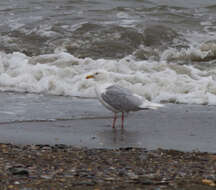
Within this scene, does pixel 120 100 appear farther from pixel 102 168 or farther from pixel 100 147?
pixel 102 168

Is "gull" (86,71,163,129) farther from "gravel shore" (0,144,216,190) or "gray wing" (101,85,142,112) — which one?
"gravel shore" (0,144,216,190)

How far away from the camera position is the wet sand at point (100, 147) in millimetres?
4594

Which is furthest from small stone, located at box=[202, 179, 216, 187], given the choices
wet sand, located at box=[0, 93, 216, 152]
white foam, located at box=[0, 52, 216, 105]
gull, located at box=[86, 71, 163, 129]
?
white foam, located at box=[0, 52, 216, 105]

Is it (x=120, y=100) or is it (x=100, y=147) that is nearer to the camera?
(x=100, y=147)

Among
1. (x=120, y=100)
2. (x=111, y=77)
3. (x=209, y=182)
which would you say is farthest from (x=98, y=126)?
(x=111, y=77)

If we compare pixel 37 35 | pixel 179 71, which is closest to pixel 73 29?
pixel 37 35

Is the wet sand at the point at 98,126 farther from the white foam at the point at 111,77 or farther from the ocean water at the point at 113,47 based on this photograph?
the ocean water at the point at 113,47

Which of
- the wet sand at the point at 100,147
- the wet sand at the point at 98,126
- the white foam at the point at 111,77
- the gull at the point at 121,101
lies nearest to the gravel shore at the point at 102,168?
the wet sand at the point at 100,147

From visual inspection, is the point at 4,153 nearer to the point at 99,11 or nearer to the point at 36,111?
the point at 36,111

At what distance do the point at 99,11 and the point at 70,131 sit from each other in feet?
41.2

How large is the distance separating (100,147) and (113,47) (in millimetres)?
9400

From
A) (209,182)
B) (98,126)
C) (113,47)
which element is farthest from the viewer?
(113,47)

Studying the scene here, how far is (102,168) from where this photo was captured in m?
5.09

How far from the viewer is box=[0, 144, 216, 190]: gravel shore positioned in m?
4.46
